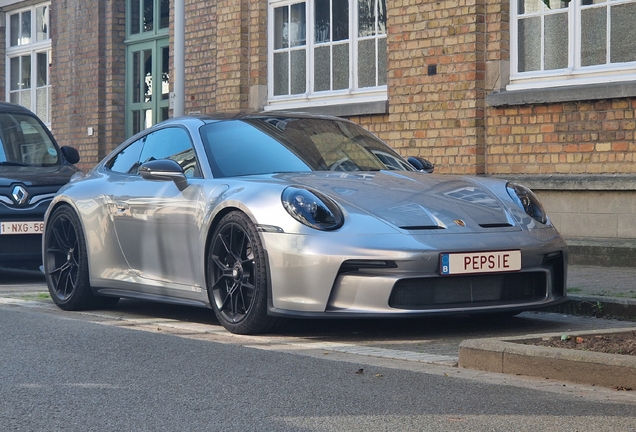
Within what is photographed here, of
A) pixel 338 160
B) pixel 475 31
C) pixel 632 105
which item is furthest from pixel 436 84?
pixel 338 160

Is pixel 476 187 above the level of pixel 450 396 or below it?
above

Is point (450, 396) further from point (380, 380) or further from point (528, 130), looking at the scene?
point (528, 130)

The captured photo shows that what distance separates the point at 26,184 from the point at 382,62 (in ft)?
16.7

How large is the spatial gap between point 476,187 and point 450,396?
2.42 m

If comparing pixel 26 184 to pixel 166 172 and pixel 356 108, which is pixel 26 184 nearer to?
pixel 166 172

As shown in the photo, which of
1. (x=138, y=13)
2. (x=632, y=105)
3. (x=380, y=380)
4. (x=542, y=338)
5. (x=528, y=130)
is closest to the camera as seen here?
(x=380, y=380)

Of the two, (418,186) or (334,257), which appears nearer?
(334,257)

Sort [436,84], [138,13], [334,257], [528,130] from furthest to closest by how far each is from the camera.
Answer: [138,13] < [436,84] < [528,130] < [334,257]

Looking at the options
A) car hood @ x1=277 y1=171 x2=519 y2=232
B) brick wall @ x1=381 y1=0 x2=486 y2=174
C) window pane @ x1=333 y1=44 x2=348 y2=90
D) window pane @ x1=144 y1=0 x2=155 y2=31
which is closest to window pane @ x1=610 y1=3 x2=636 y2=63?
brick wall @ x1=381 y1=0 x2=486 y2=174

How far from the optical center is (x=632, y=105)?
10688 mm

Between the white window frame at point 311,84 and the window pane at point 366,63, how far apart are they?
59 mm

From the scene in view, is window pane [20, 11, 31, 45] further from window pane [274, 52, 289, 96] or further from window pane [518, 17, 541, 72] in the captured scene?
window pane [518, 17, 541, 72]

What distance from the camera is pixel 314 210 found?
6.39 meters

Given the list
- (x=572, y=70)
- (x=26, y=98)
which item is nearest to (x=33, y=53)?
(x=26, y=98)
